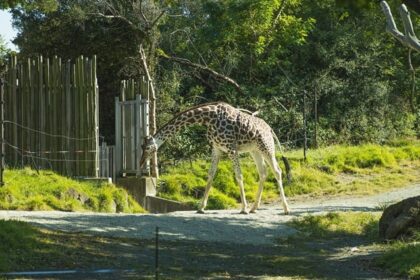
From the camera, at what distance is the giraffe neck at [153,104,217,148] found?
17078mm

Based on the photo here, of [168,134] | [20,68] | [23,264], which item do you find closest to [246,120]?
[168,134]

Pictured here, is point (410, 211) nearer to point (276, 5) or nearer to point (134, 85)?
point (134, 85)

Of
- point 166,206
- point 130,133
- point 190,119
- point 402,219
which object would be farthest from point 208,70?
point 402,219

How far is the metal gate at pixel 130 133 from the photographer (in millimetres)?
21078

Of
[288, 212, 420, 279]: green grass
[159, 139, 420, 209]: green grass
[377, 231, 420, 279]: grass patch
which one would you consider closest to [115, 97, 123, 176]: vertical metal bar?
[159, 139, 420, 209]: green grass

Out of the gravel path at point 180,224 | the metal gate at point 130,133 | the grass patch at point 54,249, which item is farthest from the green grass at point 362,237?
the metal gate at point 130,133

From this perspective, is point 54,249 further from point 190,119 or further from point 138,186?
point 138,186

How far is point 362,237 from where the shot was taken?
46.2 ft

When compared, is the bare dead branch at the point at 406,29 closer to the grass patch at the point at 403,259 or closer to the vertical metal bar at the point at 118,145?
the grass patch at the point at 403,259

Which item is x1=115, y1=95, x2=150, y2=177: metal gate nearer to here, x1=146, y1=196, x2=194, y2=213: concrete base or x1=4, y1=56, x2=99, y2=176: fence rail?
x1=146, y1=196, x2=194, y2=213: concrete base

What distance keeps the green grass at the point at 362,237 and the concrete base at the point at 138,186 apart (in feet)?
20.6

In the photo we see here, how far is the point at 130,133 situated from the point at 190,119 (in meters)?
4.14

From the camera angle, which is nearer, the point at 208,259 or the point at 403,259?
the point at 403,259

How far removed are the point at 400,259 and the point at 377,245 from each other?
84.2 inches
